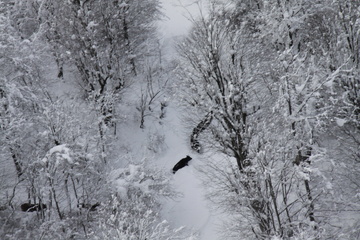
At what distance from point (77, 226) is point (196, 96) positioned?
25.9 ft

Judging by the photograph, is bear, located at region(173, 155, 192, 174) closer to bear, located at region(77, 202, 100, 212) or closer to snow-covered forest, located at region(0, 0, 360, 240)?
snow-covered forest, located at region(0, 0, 360, 240)

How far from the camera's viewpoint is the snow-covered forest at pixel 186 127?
12906mm

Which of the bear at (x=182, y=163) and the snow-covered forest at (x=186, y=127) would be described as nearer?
the snow-covered forest at (x=186, y=127)

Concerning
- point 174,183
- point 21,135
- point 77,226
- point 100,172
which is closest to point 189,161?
point 174,183

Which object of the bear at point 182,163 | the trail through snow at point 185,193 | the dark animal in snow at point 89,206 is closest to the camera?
the dark animal in snow at point 89,206

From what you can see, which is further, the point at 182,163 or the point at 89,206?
the point at 182,163

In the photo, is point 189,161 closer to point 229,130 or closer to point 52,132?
point 229,130

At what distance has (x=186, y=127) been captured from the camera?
18906 millimetres

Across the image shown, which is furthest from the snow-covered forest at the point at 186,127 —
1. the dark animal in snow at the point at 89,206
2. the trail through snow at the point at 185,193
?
the dark animal in snow at the point at 89,206

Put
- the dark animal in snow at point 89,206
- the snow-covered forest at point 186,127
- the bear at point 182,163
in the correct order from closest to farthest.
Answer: the snow-covered forest at point 186,127 < the dark animal in snow at point 89,206 < the bear at point 182,163

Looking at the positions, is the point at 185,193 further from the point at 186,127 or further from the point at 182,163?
the point at 186,127

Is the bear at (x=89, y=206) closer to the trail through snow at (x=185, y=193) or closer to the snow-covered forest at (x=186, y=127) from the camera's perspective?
the snow-covered forest at (x=186, y=127)

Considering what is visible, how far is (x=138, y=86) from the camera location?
78.0ft

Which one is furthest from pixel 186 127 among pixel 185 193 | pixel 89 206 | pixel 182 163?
pixel 89 206
